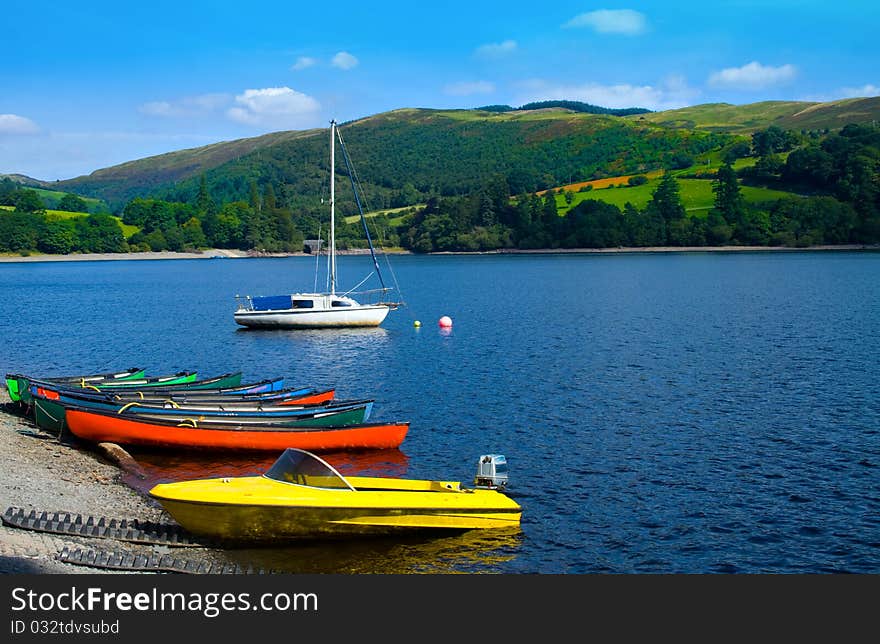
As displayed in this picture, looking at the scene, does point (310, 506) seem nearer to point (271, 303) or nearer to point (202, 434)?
point (202, 434)

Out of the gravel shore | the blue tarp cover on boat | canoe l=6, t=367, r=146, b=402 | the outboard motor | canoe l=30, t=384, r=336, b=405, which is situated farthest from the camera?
the blue tarp cover on boat

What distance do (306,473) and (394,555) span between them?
2.90m

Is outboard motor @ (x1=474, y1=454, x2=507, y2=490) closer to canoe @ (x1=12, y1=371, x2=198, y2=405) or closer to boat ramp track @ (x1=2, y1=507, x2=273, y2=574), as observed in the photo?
boat ramp track @ (x1=2, y1=507, x2=273, y2=574)

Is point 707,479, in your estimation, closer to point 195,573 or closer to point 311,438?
point 311,438

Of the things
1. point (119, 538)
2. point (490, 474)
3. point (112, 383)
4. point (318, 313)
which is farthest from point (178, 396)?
point (318, 313)

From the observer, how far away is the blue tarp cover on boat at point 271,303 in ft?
220

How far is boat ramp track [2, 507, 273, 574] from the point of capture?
17375 millimetres

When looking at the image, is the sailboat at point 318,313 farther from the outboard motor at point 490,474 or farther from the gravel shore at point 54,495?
the outboard motor at point 490,474

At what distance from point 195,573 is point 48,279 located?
483ft

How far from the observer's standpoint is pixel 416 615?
47.9 feet

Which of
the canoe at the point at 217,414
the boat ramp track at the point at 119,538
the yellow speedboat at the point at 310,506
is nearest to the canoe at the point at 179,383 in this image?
the canoe at the point at 217,414

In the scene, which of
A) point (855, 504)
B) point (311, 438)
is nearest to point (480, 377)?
point (311, 438)

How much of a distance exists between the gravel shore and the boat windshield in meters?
2.32

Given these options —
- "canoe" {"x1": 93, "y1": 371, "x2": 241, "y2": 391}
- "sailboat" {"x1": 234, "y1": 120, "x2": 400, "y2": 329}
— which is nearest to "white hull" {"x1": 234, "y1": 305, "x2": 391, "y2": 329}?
"sailboat" {"x1": 234, "y1": 120, "x2": 400, "y2": 329}
